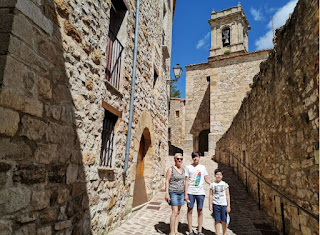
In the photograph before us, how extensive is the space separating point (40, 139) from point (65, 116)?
0.51 metres

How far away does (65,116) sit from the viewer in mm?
2770

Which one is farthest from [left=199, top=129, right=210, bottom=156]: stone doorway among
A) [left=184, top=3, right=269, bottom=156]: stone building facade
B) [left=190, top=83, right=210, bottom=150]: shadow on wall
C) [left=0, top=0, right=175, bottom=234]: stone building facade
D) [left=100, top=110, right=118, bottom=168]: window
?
[left=100, top=110, right=118, bottom=168]: window

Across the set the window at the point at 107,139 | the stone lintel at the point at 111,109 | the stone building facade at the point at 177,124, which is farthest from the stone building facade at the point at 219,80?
the window at the point at 107,139

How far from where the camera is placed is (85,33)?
10.7 ft

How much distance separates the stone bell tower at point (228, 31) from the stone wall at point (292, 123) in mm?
17084

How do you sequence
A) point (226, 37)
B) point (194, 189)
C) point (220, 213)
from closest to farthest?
point (220, 213), point (194, 189), point (226, 37)

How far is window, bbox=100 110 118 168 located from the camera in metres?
3.95

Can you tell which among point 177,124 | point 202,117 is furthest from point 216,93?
point 177,124

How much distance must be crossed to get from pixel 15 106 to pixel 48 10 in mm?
1155

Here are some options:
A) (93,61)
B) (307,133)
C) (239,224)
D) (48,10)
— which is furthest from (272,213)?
(48,10)

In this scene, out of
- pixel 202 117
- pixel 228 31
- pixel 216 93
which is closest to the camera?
pixel 216 93

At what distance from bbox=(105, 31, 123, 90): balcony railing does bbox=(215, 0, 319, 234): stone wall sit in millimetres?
2928

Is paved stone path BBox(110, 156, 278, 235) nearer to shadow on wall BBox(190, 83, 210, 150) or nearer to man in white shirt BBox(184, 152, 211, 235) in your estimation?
man in white shirt BBox(184, 152, 211, 235)

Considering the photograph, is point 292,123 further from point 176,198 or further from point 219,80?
point 219,80
